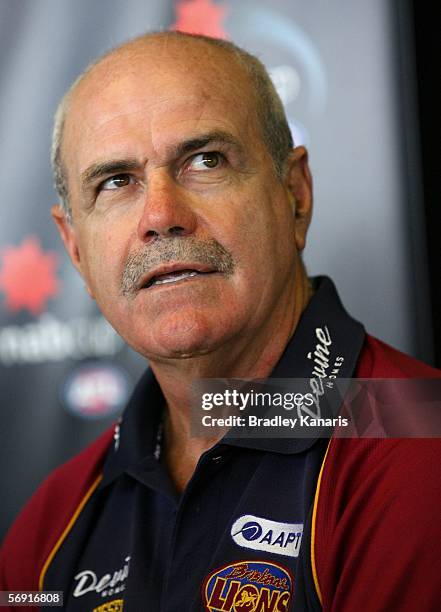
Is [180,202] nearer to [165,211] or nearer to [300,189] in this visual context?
[165,211]

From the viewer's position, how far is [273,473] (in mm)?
1145

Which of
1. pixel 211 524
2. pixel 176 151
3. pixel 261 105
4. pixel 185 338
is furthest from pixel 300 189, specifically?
pixel 211 524

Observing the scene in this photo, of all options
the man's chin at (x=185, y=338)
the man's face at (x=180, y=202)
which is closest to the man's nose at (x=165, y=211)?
the man's face at (x=180, y=202)

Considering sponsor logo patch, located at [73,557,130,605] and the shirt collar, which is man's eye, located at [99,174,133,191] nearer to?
the shirt collar

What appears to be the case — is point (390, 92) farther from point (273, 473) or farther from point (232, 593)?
point (232, 593)

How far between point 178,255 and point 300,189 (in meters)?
0.33

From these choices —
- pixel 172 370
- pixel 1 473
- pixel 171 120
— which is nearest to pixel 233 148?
pixel 171 120

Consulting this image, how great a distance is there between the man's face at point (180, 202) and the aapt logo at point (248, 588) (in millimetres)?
316

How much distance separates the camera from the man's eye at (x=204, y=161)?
1.24m

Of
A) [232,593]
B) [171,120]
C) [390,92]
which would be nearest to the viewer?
[232,593]

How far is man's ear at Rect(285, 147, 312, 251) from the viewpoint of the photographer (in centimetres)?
137

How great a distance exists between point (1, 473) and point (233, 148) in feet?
3.39

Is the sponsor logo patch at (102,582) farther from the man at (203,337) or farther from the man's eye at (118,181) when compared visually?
the man's eye at (118,181)

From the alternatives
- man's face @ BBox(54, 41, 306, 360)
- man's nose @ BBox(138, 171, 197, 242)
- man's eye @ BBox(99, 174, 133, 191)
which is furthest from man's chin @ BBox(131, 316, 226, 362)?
man's eye @ BBox(99, 174, 133, 191)
